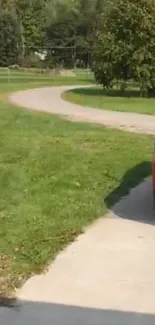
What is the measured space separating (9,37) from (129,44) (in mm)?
65467

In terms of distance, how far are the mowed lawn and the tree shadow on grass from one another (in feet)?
0.15

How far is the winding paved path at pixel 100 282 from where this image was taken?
4.62 m

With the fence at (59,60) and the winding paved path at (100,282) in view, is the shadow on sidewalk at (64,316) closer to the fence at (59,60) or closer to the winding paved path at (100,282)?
the winding paved path at (100,282)

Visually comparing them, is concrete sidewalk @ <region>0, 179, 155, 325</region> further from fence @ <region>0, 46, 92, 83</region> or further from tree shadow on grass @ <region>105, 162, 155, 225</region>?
fence @ <region>0, 46, 92, 83</region>

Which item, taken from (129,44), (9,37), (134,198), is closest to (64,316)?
(134,198)

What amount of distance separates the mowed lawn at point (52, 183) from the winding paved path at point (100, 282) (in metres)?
0.18

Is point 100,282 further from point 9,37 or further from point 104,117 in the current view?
point 9,37

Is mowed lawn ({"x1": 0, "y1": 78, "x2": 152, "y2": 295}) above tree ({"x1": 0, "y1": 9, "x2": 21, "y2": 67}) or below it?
above

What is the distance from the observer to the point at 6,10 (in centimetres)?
10600

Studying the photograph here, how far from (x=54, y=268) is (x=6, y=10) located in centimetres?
10353

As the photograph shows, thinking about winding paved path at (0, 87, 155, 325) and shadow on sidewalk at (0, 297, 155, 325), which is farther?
winding paved path at (0, 87, 155, 325)

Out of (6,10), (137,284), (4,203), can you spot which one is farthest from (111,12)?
(6,10)

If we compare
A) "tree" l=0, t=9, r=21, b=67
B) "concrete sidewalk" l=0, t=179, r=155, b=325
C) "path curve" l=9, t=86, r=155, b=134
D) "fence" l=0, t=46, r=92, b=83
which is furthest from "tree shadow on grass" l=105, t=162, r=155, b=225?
"fence" l=0, t=46, r=92, b=83

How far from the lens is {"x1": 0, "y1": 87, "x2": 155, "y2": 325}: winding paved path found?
15.2 feet
